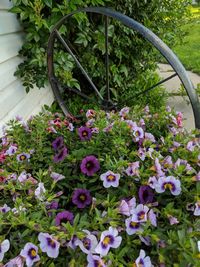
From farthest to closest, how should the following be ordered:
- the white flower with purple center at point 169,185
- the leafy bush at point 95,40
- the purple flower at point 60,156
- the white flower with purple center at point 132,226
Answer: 1. the leafy bush at point 95,40
2. the purple flower at point 60,156
3. the white flower with purple center at point 169,185
4. the white flower with purple center at point 132,226

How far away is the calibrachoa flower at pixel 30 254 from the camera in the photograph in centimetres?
124

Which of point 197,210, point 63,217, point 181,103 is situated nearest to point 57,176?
point 63,217

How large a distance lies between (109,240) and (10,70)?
6.50 feet

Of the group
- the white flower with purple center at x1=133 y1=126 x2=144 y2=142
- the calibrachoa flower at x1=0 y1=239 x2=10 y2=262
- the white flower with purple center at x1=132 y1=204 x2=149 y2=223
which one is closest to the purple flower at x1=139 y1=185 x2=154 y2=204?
the white flower with purple center at x1=132 y1=204 x2=149 y2=223

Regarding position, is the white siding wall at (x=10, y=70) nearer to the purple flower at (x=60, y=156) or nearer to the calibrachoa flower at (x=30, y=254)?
the purple flower at (x=60, y=156)

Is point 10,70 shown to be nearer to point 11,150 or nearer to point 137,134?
point 11,150

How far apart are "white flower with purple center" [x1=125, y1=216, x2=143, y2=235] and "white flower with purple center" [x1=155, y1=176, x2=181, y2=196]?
0.17 meters

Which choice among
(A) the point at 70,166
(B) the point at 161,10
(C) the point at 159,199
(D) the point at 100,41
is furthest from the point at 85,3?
(C) the point at 159,199

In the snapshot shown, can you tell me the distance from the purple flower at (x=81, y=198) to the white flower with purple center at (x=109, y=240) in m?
0.28

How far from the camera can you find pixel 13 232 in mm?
1386

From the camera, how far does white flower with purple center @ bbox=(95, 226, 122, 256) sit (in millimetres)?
1220

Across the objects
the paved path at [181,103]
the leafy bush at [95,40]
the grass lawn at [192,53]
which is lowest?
the grass lawn at [192,53]

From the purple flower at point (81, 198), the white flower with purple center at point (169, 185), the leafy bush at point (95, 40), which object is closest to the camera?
the white flower with purple center at point (169, 185)

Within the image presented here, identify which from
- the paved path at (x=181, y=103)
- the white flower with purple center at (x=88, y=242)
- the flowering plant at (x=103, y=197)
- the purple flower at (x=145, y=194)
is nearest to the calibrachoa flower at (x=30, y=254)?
the flowering plant at (x=103, y=197)
